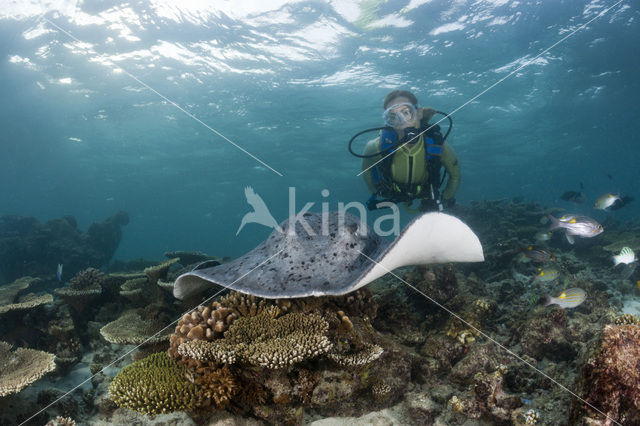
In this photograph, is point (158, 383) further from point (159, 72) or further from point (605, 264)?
point (159, 72)

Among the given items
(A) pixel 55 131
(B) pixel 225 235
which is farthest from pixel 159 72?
(B) pixel 225 235

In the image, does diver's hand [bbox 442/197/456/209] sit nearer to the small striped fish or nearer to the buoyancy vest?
the buoyancy vest

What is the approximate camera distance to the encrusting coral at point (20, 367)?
3.36 metres

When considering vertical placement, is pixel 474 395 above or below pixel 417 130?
below

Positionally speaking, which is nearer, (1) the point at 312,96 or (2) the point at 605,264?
(2) the point at 605,264

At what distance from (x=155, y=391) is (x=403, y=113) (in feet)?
23.0

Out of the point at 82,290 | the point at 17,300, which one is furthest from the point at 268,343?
the point at 17,300

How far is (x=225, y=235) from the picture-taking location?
110312mm

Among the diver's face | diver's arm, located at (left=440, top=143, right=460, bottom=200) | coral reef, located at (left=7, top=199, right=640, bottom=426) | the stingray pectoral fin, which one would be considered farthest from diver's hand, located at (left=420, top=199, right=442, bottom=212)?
the stingray pectoral fin

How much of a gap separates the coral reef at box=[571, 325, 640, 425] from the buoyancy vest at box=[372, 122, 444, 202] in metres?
5.51

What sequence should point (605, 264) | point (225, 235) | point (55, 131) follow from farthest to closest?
point (225, 235)
point (55, 131)
point (605, 264)

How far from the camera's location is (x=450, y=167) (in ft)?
26.9

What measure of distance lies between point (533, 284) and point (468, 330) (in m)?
3.85

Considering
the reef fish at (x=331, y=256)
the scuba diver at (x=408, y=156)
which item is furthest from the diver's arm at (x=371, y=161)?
the reef fish at (x=331, y=256)
